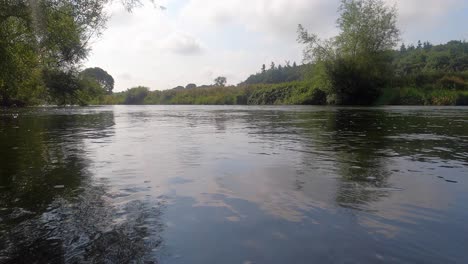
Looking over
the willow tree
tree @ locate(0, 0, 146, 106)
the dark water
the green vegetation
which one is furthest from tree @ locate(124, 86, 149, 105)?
the dark water

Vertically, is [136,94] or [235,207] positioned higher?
[136,94]

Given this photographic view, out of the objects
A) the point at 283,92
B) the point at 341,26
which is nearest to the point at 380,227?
the point at 341,26

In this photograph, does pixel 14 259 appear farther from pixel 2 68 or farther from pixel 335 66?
pixel 335 66

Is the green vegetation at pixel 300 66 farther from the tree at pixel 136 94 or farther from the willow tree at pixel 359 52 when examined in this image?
the tree at pixel 136 94

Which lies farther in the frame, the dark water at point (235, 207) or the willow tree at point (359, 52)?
the willow tree at point (359, 52)

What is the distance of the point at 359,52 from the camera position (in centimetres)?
4878

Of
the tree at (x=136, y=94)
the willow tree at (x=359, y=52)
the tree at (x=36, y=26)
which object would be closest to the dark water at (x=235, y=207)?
the tree at (x=36, y=26)

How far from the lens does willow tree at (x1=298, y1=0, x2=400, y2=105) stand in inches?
1893

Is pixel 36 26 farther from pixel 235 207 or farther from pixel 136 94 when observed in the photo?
pixel 136 94

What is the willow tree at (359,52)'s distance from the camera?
48094 millimetres

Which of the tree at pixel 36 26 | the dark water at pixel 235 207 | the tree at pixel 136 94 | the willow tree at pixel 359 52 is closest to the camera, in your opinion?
the dark water at pixel 235 207

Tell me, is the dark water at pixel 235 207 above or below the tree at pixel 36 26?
below

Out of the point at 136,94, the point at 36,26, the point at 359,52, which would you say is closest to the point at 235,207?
the point at 36,26

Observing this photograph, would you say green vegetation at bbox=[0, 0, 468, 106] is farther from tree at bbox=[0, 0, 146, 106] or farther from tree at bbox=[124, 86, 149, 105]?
tree at bbox=[124, 86, 149, 105]
